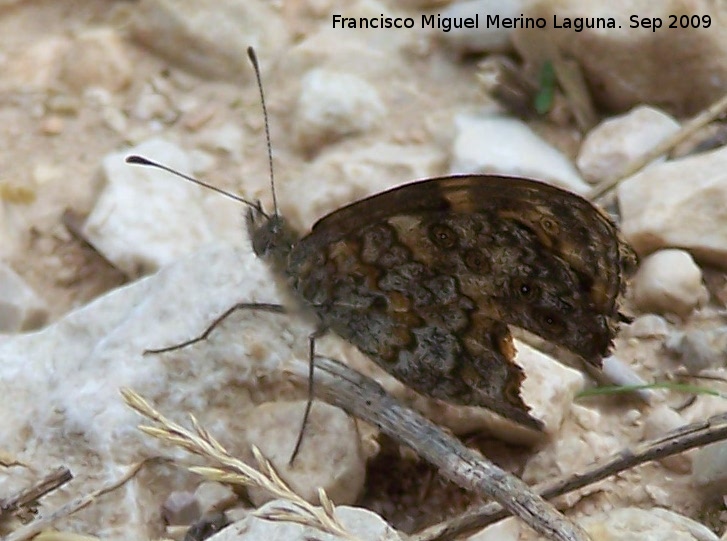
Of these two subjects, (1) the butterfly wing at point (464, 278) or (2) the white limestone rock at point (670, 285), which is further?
(2) the white limestone rock at point (670, 285)

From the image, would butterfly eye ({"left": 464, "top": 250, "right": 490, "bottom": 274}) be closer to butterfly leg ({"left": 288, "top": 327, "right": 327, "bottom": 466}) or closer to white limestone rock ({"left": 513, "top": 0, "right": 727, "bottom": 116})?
butterfly leg ({"left": 288, "top": 327, "right": 327, "bottom": 466})

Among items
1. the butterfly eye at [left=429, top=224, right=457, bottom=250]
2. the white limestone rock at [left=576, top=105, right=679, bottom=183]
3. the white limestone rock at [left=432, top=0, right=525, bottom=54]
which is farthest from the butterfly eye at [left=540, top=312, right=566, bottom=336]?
the white limestone rock at [left=432, top=0, right=525, bottom=54]

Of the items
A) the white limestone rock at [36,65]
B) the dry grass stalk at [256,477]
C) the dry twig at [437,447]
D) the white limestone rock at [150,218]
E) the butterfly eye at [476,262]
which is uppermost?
the butterfly eye at [476,262]

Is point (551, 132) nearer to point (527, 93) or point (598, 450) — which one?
point (527, 93)

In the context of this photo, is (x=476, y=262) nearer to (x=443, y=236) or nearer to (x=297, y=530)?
(x=443, y=236)

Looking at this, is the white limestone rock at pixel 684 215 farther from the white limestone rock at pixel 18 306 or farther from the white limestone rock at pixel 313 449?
the white limestone rock at pixel 18 306

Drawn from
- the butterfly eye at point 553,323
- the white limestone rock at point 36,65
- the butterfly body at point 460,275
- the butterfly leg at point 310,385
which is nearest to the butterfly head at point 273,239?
the butterfly body at point 460,275
